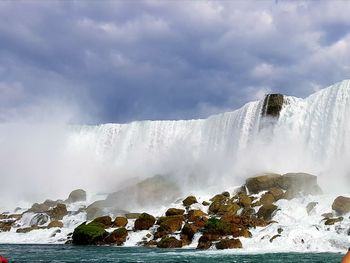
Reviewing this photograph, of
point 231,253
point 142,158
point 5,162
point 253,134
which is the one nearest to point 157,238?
point 231,253

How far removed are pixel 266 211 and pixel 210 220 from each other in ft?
19.3

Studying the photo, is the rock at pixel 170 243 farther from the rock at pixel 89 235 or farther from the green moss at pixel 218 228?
the rock at pixel 89 235

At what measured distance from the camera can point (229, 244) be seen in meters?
28.5

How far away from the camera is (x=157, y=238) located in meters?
32.8

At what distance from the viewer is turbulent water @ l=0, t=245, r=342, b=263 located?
22.9 metres

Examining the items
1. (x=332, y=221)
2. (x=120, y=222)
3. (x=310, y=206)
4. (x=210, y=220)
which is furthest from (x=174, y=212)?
(x=332, y=221)

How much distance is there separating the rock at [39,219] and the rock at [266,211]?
844 inches

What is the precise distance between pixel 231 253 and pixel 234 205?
13.1 meters

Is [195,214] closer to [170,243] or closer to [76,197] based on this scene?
[170,243]

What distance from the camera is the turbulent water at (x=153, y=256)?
2292 cm

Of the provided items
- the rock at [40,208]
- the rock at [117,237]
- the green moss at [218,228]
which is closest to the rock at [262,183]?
the green moss at [218,228]

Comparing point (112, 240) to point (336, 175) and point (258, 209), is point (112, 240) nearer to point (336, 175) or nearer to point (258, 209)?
point (258, 209)

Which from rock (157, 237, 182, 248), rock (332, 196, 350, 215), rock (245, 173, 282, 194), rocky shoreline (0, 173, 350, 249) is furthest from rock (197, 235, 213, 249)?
rock (245, 173, 282, 194)

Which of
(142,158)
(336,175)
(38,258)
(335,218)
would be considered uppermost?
(142,158)
